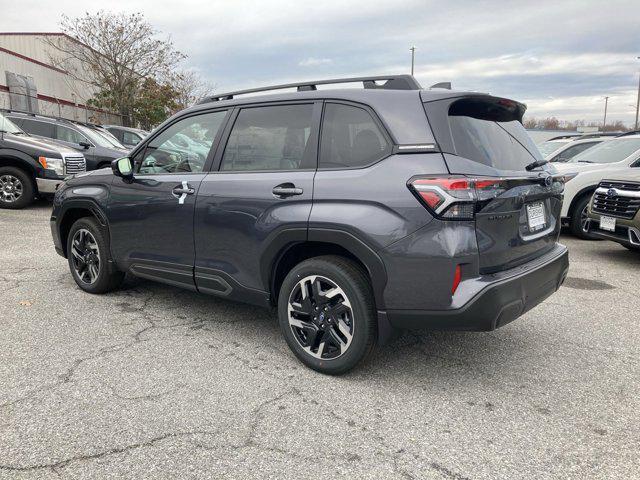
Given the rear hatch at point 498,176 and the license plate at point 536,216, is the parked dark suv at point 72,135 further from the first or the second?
the license plate at point 536,216

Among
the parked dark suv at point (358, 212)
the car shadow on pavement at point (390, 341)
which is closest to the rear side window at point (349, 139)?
the parked dark suv at point (358, 212)

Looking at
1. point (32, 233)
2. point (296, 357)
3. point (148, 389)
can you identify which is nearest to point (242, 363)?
point (296, 357)

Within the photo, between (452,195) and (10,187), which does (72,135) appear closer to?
(10,187)

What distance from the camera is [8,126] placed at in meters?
10.6

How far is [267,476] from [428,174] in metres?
1.72

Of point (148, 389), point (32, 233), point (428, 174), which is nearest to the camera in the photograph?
point (428, 174)

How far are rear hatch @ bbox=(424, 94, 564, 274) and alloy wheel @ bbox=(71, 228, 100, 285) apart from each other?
343cm

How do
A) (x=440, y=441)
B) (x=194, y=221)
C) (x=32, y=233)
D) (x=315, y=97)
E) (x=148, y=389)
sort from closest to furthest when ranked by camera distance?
1. (x=440, y=441)
2. (x=148, y=389)
3. (x=315, y=97)
4. (x=194, y=221)
5. (x=32, y=233)

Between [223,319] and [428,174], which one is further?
[223,319]

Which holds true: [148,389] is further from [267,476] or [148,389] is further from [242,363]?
[267,476]

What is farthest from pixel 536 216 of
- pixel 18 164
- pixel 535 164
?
pixel 18 164

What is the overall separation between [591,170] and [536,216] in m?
6.01

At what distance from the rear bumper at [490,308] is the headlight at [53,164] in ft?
29.9

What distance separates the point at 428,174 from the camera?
2842 mm
